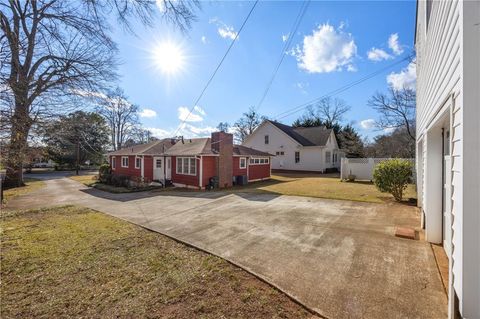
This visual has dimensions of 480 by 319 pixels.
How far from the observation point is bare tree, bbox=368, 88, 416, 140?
848 inches

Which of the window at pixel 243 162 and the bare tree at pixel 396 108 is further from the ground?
the bare tree at pixel 396 108

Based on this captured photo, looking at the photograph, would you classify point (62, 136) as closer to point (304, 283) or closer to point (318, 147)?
point (304, 283)

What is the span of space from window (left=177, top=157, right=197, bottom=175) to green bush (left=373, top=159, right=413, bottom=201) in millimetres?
10766

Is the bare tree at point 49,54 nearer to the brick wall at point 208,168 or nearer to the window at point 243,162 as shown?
the brick wall at point 208,168

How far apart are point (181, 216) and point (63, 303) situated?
15.9 ft

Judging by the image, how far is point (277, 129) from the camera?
2870 centimetres

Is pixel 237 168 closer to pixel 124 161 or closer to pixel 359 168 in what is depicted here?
pixel 359 168

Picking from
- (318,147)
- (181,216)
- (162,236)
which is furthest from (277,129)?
(162,236)

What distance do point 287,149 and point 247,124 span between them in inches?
766

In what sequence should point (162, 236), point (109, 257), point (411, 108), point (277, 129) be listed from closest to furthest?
point (109, 257)
point (162, 236)
point (411, 108)
point (277, 129)

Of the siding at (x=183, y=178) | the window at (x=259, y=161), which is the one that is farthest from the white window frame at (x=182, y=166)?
the window at (x=259, y=161)

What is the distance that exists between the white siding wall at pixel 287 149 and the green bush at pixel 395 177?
53.1 ft

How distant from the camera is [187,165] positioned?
53.8 ft

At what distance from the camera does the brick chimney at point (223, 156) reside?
634 inches
